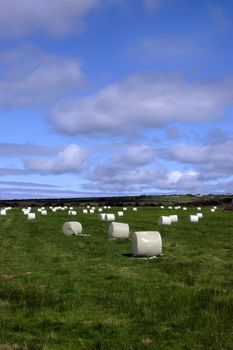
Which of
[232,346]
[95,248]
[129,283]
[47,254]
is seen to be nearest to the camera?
[232,346]

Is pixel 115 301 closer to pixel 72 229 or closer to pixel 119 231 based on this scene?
pixel 119 231

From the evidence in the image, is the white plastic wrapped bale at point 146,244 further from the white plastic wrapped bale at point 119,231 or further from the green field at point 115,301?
the white plastic wrapped bale at point 119,231

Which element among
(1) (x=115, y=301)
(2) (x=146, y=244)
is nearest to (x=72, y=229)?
(2) (x=146, y=244)

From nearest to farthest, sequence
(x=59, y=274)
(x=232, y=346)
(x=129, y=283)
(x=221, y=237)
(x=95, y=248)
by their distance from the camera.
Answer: (x=232, y=346), (x=129, y=283), (x=59, y=274), (x=95, y=248), (x=221, y=237)

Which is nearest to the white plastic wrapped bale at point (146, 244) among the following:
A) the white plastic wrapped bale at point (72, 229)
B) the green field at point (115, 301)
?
the green field at point (115, 301)

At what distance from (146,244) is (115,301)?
9459mm

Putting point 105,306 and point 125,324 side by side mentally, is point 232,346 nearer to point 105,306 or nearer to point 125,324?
point 125,324

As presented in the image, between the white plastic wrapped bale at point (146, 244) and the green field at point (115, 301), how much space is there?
0.65m

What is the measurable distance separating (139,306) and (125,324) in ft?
6.10

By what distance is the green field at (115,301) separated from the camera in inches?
471

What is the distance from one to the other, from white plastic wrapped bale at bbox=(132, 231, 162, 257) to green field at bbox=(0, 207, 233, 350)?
65 centimetres

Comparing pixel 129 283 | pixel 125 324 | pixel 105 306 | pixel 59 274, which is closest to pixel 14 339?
pixel 125 324

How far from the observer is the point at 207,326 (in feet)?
42.3

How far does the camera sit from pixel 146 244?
82.0 feet
